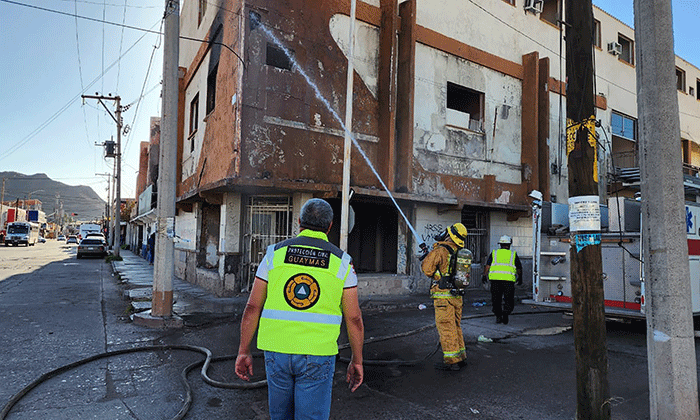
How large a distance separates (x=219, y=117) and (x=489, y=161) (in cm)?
883

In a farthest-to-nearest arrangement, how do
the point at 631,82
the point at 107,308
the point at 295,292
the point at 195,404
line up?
the point at 631,82
the point at 107,308
the point at 195,404
the point at 295,292

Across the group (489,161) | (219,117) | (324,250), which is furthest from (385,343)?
(489,161)

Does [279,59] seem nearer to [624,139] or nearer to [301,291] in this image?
[301,291]

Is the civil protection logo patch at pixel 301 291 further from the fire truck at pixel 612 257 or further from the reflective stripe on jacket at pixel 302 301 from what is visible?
the fire truck at pixel 612 257

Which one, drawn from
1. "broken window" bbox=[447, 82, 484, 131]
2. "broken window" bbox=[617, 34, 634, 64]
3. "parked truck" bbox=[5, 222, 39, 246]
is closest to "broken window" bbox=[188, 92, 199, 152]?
"broken window" bbox=[447, 82, 484, 131]

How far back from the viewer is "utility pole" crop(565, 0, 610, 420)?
3.68 metres

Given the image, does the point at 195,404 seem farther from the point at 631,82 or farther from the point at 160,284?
the point at 631,82

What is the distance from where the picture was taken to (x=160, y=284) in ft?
27.1

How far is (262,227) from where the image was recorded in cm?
1217

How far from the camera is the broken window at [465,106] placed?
14.5m

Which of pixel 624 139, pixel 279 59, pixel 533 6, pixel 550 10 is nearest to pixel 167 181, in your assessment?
pixel 279 59

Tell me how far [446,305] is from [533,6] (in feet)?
49.4

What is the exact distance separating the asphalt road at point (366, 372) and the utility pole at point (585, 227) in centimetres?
69

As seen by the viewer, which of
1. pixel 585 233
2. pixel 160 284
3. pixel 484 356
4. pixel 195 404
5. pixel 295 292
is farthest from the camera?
pixel 160 284
